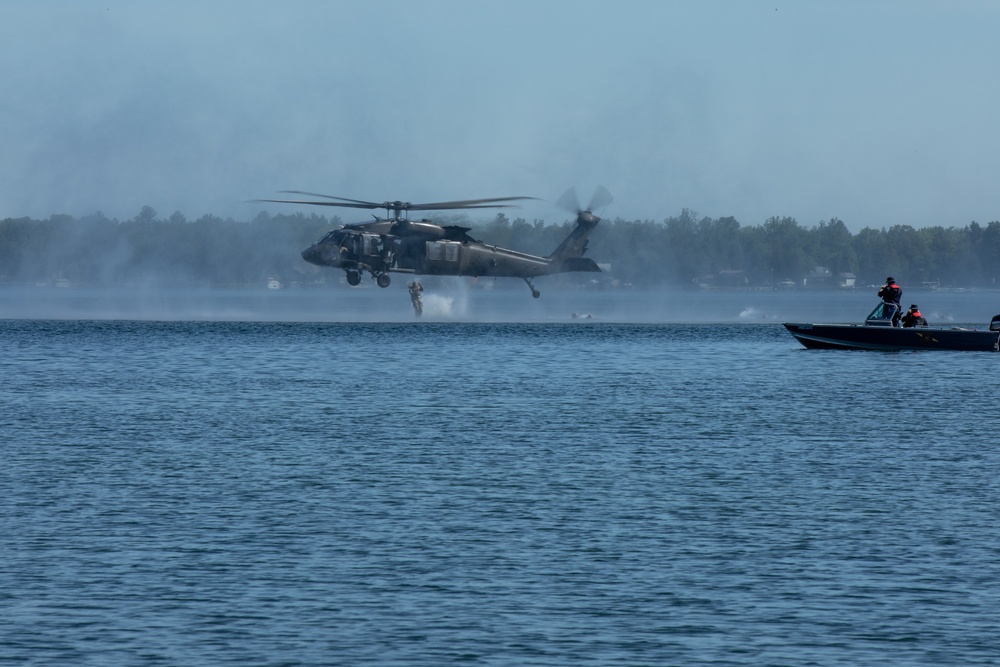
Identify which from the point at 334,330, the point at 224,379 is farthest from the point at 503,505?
the point at 334,330

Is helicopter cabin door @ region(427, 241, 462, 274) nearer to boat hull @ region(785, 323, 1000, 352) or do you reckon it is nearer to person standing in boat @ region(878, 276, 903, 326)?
boat hull @ region(785, 323, 1000, 352)

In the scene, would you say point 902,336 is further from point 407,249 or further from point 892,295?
point 407,249

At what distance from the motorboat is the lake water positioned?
509 inches

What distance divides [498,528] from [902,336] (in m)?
48.5

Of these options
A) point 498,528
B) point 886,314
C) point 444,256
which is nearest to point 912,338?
point 886,314

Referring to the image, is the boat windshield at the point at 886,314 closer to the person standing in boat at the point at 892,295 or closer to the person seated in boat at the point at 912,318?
the person standing in boat at the point at 892,295

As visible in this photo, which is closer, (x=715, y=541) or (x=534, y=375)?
(x=715, y=541)

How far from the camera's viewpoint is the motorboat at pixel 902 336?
223 feet

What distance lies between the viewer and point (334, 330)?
125m

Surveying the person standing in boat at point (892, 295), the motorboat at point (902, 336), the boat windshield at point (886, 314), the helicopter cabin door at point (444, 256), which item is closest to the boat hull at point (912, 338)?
the motorboat at point (902, 336)

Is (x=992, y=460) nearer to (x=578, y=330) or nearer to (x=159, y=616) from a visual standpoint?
(x=159, y=616)

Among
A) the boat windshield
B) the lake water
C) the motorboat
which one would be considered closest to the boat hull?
the motorboat

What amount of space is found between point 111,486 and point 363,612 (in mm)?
12569

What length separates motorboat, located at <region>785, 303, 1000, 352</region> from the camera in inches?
2680
